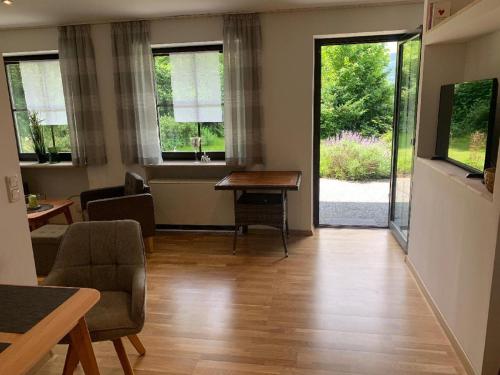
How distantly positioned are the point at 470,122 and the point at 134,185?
3011 millimetres

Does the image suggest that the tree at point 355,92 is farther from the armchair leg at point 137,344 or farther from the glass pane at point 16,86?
the glass pane at point 16,86

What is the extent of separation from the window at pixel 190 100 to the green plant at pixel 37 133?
155 centimetres

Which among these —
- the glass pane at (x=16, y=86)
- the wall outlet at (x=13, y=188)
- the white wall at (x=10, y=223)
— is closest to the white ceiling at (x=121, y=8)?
the glass pane at (x=16, y=86)

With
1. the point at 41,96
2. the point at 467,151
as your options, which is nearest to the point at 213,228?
the point at 41,96

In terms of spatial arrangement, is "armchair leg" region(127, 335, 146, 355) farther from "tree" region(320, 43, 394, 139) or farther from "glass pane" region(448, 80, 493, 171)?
"tree" region(320, 43, 394, 139)

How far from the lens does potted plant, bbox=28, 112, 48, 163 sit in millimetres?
4527

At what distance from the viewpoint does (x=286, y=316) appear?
102 inches

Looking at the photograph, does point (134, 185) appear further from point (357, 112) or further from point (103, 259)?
point (357, 112)

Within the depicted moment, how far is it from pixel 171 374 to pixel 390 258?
2.32m

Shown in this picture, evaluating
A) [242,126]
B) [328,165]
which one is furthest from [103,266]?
[328,165]

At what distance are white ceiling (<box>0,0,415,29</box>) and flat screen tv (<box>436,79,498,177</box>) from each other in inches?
59.5

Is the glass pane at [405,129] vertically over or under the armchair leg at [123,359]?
over

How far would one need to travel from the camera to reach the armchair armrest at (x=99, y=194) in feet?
12.8

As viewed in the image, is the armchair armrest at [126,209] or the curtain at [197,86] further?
the curtain at [197,86]
